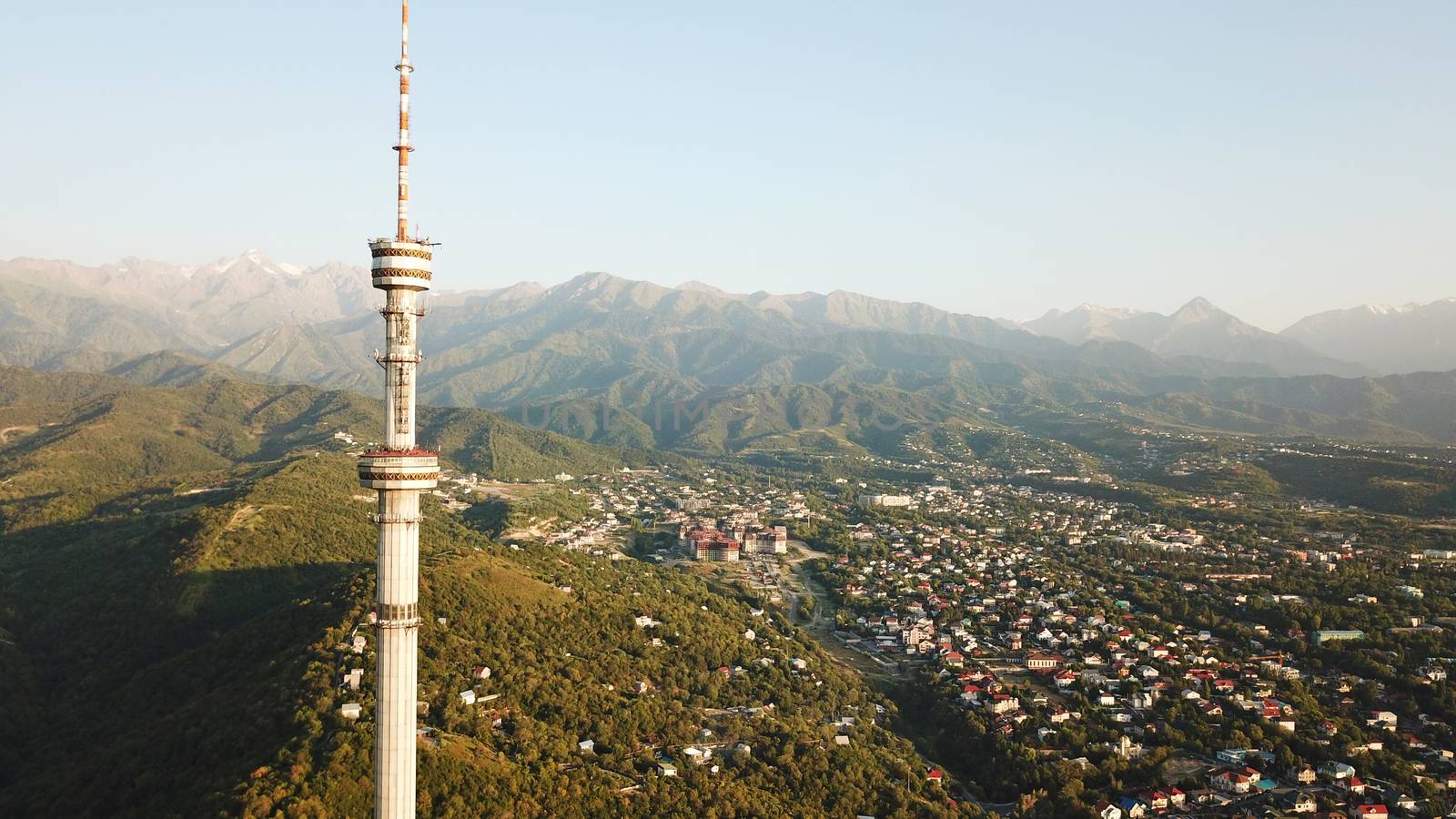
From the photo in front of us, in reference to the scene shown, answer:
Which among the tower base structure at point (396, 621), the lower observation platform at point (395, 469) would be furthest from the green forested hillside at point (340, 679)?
the lower observation platform at point (395, 469)

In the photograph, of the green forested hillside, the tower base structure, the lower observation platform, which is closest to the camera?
the tower base structure

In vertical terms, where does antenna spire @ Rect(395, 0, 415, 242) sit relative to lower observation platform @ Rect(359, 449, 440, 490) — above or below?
above

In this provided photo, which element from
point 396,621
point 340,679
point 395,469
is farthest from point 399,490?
point 340,679

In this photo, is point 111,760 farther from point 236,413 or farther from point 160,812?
point 236,413

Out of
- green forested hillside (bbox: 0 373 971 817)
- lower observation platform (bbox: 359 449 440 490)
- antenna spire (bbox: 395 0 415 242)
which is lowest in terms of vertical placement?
green forested hillside (bbox: 0 373 971 817)

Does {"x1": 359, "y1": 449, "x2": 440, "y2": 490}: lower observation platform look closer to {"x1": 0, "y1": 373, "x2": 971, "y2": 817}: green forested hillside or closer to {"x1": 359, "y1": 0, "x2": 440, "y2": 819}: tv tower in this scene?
{"x1": 359, "y1": 0, "x2": 440, "y2": 819}: tv tower

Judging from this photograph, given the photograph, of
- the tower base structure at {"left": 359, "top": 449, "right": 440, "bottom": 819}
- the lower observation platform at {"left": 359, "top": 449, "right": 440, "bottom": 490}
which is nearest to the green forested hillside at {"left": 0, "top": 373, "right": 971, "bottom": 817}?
the tower base structure at {"left": 359, "top": 449, "right": 440, "bottom": 819}
